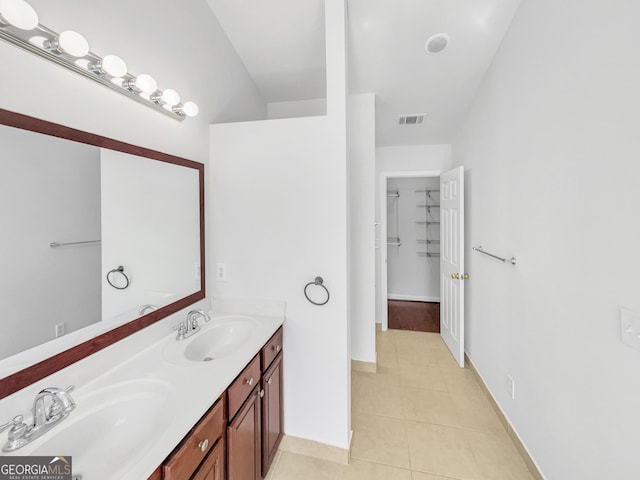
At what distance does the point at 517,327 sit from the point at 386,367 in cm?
135

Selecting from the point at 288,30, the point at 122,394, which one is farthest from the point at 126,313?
the point at 288,30

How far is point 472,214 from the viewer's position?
2535 mm

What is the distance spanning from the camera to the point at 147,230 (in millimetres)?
1387

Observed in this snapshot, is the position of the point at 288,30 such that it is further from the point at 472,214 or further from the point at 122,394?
the point at 122,394

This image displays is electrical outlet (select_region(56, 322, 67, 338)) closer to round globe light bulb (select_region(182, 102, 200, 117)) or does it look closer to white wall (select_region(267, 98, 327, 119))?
round globe light bulb (select_region(182, 102, 200, 117))

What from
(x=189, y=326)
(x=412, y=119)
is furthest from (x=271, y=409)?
(x=412, y=119)

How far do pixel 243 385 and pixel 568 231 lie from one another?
65.7 inches

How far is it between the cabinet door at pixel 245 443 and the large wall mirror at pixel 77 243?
636 mm

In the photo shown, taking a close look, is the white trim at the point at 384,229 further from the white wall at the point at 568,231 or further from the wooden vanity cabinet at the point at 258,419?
the wooden vanity cabinet at the point at 258,419

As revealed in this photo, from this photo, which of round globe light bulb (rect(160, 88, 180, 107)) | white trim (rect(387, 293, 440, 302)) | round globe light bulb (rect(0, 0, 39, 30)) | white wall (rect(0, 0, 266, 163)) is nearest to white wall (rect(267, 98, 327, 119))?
white wall (rect(0, 0, 266, 163))


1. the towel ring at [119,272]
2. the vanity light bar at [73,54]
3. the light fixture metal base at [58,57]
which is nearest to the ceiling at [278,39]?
the vanity light bar at [73,54]

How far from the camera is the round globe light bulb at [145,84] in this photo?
1.20 metres

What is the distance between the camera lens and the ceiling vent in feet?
9.29

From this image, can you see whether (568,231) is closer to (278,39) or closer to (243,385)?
(243,385)
